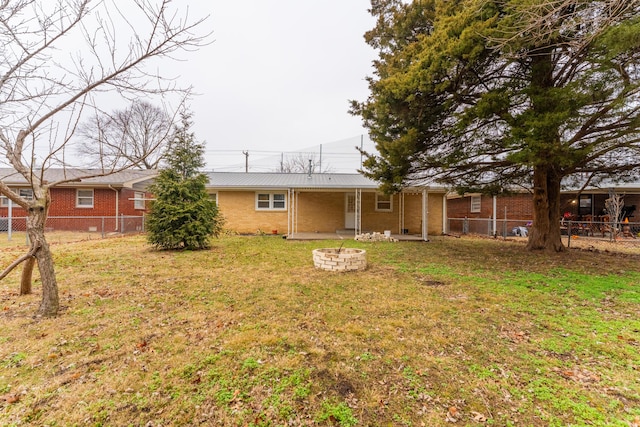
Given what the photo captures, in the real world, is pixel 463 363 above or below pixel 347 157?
below

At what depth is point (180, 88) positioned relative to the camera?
4.59 metres

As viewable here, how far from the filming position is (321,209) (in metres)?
15.6

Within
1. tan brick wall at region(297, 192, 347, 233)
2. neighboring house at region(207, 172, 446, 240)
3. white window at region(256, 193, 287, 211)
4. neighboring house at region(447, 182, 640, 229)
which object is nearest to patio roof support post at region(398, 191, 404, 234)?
neighboring house at region(207, 172, 446, 240)

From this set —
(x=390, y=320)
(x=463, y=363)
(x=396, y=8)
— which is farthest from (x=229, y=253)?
(x=396, y=8)

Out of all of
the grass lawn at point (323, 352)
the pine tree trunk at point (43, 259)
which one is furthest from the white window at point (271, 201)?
the pine tree trunk at point (43, 259)

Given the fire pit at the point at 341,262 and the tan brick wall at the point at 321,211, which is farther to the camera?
the tan brick wall at the point at 321,211

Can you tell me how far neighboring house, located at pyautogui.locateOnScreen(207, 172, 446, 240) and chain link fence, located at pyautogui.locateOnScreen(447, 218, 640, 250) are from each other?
9.58ft

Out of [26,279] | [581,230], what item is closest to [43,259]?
[26,279]

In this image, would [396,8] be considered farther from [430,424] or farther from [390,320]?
[430,424]

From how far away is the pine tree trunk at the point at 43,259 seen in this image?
3867 millimetres

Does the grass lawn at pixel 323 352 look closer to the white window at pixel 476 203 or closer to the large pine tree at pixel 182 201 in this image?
the large pine tree at pixel 182 201

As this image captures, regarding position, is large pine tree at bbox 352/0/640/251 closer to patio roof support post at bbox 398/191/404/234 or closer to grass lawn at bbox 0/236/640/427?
grass lawn at bbox 0/236/640/427

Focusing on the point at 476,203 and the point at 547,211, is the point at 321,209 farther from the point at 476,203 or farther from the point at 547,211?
the point at 476,203

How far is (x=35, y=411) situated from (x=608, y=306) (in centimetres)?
739
